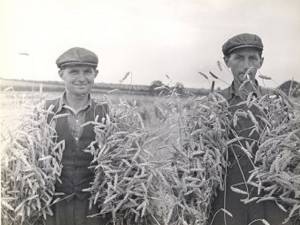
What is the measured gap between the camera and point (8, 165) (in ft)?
4.09

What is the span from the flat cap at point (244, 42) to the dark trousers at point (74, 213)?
74 centimetres

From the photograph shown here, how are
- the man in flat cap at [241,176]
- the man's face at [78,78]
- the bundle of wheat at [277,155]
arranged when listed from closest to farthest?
the bundle of wheat at [277,155]
the man in flat cap at [241,176]
the man's face at [78,78]

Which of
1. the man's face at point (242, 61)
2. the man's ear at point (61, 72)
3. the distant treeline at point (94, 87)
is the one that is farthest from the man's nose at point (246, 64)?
the man's ear at point (61, 72)

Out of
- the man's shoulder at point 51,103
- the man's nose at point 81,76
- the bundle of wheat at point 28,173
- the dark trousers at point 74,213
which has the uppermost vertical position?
the man's nose at point 81,76

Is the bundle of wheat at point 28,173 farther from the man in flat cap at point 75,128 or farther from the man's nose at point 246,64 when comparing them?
the man's nose at point 246,64

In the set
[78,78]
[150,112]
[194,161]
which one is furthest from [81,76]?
[194,161]

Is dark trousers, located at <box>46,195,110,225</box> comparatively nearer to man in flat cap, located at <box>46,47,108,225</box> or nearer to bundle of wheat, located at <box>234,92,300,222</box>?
man in flat cap, located at <box>46,47,108,225</box>

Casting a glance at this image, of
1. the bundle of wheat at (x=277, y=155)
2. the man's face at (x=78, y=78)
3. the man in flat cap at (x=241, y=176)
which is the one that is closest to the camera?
the bundle of wheat at (x=277, y=155)

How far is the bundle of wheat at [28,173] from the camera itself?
1.23 m

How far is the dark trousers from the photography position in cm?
131

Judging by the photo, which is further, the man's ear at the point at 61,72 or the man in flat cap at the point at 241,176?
the man's ear at the point at 61,72

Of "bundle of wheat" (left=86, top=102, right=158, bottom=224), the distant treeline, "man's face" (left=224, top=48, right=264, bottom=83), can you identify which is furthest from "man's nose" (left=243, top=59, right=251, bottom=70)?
"bundle of wheat" (left=86, top=102, right=158, bottom=224)

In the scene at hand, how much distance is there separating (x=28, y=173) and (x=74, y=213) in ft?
0.68

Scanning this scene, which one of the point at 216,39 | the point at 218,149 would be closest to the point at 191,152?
the point at 218,149
